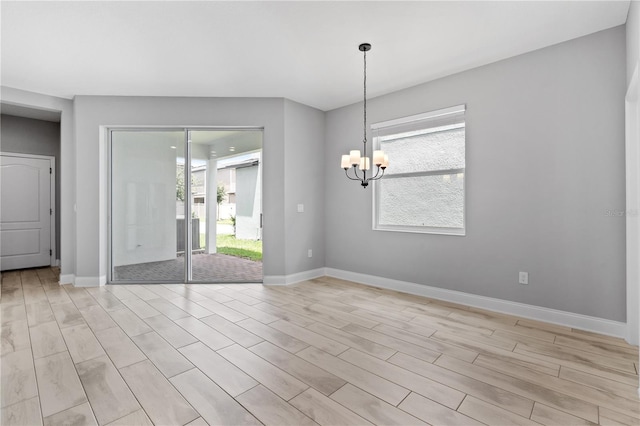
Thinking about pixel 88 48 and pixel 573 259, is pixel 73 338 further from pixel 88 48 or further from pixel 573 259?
pixel 573 259

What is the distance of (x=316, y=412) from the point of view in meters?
1.73

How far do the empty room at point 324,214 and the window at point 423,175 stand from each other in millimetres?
31

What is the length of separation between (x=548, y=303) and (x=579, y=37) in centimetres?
253

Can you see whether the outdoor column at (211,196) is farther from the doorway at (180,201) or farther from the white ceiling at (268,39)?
the white ceiling at (268,39)

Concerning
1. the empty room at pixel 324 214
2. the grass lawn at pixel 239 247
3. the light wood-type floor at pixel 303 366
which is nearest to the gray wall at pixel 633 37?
the empty room at pixel 324 214

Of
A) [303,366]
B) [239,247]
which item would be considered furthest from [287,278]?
[303,366]

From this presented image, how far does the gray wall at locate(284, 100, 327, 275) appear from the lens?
4.62m

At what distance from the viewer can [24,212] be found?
5.50 m

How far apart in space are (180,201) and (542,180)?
4.56 m

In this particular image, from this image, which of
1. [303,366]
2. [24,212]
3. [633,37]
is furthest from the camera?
[24,212]

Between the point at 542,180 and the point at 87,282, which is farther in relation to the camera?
the point at 87,282

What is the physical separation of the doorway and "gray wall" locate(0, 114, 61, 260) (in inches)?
86.1

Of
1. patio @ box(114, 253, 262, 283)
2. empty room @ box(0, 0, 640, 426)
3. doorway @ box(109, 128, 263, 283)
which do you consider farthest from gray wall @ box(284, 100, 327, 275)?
patio @ box(114, 253, 262, 283)

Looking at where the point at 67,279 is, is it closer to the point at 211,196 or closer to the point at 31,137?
the point at 211,196
